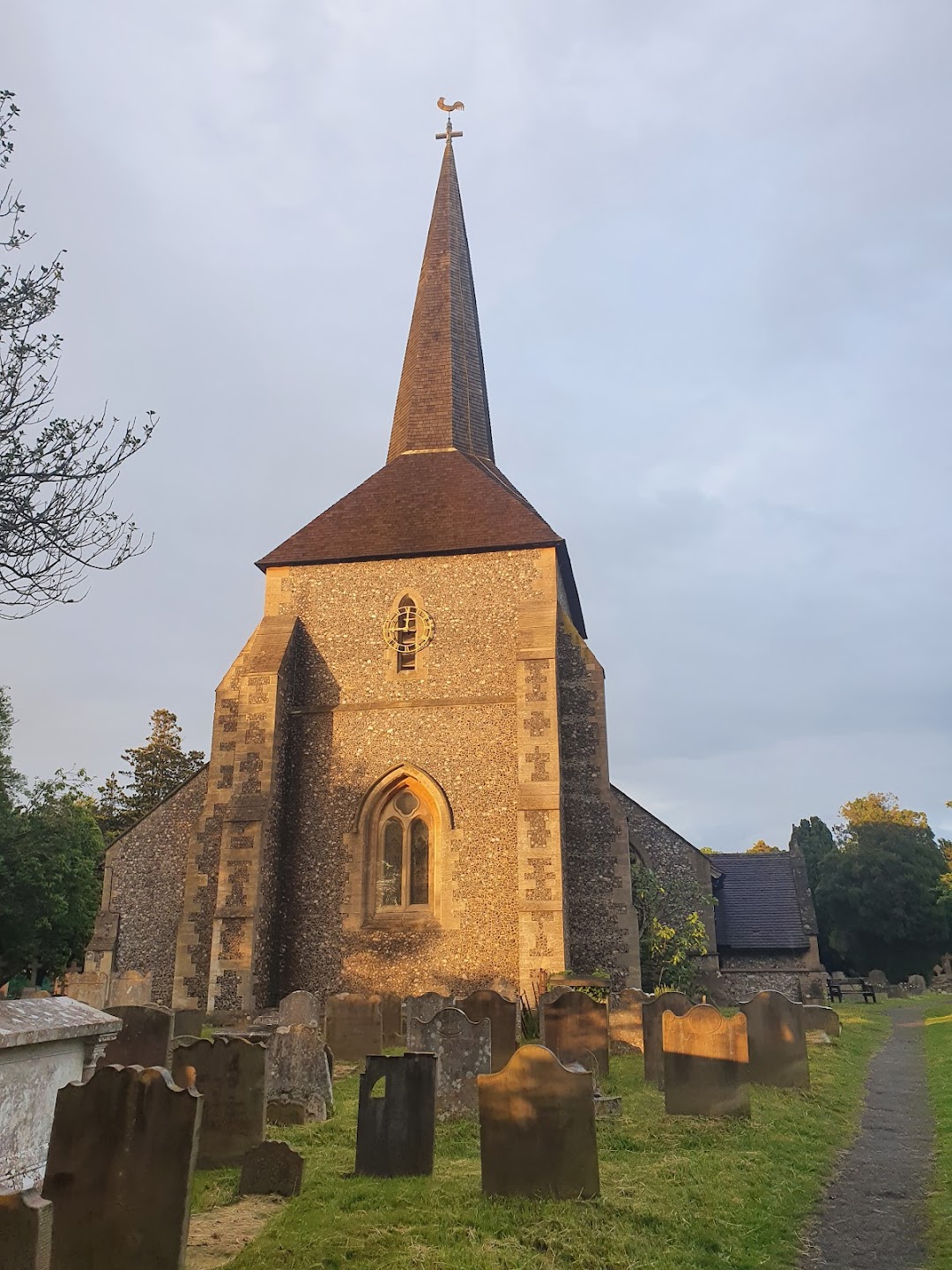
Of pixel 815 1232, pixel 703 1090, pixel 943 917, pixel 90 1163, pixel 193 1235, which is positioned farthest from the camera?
pixel 943 917

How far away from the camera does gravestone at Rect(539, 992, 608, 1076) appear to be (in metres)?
9.41

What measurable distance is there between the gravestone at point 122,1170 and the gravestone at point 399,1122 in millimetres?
2084

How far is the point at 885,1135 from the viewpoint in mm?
7926

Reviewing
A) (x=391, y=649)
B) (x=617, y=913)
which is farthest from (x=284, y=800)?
(x=617, y=913)

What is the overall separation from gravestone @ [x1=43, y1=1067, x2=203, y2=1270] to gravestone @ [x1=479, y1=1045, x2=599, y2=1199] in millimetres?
2022

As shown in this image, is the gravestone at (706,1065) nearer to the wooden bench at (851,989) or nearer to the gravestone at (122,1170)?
the gravestone at (122,1170)

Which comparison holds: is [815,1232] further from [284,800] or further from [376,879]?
[284,800]

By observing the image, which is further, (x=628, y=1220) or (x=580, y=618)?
(x=580, y=618)

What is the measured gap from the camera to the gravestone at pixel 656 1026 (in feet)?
30.9

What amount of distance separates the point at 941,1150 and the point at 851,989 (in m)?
23.8

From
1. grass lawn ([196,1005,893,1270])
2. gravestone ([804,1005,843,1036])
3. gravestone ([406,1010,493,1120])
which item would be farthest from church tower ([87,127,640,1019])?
grass lawn ([196,1005,893,1270])

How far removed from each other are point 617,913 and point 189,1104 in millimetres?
12263

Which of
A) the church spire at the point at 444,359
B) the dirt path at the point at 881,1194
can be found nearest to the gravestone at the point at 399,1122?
the dirt path at the point at 881,1194

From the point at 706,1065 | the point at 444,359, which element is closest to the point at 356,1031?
the point at 706,1065
